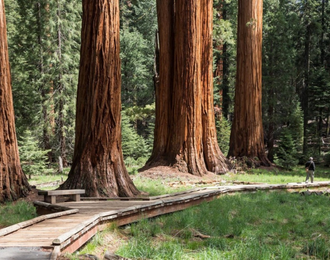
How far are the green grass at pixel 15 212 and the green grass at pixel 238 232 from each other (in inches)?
92.0

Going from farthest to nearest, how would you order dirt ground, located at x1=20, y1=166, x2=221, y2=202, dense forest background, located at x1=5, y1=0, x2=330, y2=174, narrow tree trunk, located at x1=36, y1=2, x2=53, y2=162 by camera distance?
narrow tree trunk, located at x1=36, y1=2, x2=53, y2=162 → dense forest background, located at x1=5, y1=0, x2=330, y2=174 → dirt ground, located at x1=20, y1=166, x2=221, y2=202

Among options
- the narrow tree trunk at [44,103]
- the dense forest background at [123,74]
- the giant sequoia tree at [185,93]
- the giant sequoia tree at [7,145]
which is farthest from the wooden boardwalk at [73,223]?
the narrow tree trunk at [44,103]

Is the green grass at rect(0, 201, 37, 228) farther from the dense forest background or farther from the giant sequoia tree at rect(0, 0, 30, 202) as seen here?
the dense forest background

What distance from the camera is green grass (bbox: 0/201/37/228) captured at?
739 cm

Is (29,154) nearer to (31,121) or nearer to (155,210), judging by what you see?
(31,121)

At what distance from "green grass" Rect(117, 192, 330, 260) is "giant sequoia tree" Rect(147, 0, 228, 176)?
14.8 ft

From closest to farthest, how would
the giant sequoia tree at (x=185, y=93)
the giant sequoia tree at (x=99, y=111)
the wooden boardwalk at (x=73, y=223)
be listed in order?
the wooden boardwalk at (x=73, y=223) → the giant sequoia tree at (x=99, y=111) → the giant sequoia tree at (x=185, y=93)

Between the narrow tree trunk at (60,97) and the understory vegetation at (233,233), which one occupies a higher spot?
the narrow tree trunk at (60,97)

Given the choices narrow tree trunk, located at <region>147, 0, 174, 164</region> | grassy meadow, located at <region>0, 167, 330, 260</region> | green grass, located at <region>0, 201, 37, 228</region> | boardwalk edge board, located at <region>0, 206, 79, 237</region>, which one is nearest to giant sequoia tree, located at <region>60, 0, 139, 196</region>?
green grass, located at <region>0, 201, 37, 228</region>

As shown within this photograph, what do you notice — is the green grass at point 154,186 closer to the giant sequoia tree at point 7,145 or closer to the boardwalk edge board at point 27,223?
the giant sequoia tree at point 7,145

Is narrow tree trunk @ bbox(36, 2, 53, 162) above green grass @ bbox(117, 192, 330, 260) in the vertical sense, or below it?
above

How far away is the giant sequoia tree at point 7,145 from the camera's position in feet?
30.2

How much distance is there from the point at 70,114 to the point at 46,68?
3390 millimetres

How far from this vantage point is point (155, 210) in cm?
801
